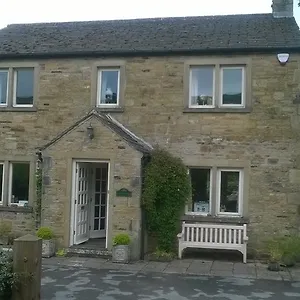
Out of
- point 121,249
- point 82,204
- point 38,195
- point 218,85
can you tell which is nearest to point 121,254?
point 121,249

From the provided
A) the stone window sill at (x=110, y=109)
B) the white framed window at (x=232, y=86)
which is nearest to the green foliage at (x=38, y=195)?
the stone window sill at (x=110, y=109)

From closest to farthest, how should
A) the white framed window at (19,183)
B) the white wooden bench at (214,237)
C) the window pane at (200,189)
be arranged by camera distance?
the white wooden bench at (214,237) → the window pane at (200,189) → the white framed window at (19,183)

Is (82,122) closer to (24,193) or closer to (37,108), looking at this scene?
(37,108)

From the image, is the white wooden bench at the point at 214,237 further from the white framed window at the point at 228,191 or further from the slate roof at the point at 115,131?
the slate roof at the point at 115,131

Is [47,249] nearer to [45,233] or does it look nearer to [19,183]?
[45,233]

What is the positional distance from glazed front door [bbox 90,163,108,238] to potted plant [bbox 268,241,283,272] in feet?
18.4

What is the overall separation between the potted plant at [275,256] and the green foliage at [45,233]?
604 cm

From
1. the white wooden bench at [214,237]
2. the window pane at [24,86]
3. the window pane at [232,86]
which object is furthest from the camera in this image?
the window pane at [24,86]

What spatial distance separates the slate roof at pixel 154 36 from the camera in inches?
558

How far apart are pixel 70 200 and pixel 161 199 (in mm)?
2623

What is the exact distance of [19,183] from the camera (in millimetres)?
15445

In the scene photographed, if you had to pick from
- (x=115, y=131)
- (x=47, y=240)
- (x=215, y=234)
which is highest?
(x=115, y=131)

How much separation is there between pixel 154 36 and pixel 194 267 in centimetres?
758

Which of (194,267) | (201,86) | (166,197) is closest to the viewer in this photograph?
(194,267)
